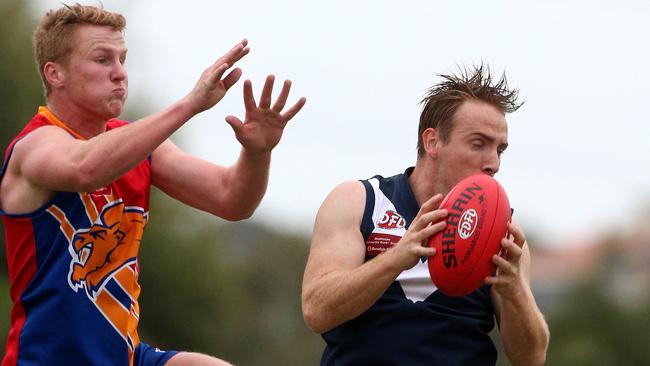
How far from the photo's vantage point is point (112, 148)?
6691 mm

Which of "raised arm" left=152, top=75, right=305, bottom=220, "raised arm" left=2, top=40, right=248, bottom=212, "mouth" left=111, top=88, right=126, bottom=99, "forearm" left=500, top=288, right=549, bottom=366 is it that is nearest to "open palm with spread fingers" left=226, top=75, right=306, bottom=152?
"raised arm" left=152, top=75, right=305, bottom=220

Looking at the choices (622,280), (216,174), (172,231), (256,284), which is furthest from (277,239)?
(216,174)

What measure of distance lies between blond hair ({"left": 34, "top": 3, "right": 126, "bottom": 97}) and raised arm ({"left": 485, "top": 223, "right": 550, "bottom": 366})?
2605 mm

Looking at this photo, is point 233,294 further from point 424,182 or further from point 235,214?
point 424,182

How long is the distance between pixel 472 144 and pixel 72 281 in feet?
7.84

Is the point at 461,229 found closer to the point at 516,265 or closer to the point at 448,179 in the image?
the point at 516,265

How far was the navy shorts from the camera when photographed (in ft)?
23.7

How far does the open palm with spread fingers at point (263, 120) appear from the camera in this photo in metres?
7.15

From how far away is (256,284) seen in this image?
55.2 metres

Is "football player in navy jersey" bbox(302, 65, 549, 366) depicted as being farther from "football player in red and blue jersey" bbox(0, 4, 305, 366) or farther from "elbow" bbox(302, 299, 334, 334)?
"football player in red and blue jersey" bbox(0, 4, 305, 366)

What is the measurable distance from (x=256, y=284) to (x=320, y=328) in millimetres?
48415

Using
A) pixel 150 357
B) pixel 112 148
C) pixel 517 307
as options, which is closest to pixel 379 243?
pixel 517 307

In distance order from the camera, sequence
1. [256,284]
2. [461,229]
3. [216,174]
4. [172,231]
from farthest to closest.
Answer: [256,284] → [172,231] → [216,174] → [461,229]

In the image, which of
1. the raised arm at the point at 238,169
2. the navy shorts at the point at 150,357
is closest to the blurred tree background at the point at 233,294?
the raised arm at the point at 238,169
